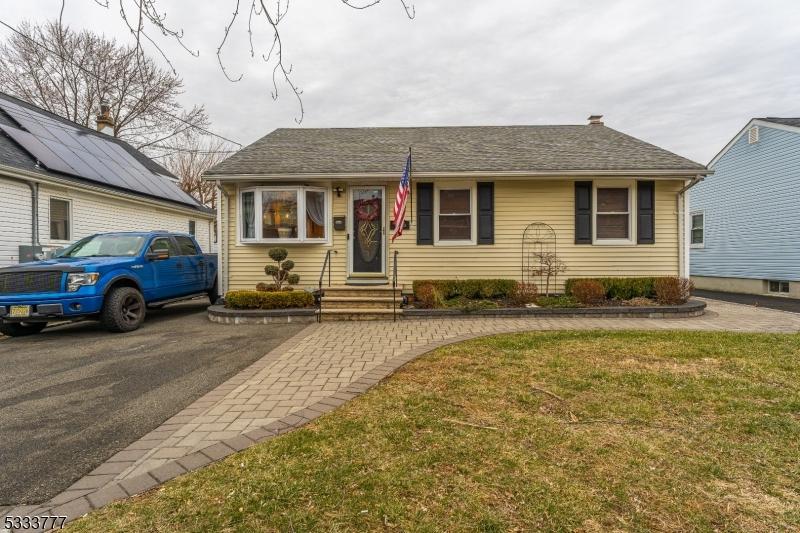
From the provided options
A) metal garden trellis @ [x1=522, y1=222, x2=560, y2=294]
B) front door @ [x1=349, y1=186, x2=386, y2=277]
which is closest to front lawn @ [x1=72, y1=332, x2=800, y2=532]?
metal garden trellis @ [x1=522, y1=222, x2=560, y2=294]

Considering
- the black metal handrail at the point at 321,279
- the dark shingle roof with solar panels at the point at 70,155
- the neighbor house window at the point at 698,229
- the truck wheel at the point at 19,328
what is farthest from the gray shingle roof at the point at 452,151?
the neighbor house window at the point at 698,229

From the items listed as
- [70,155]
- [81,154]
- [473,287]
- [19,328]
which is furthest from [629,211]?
[81,154]

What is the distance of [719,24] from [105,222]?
16.5 meters

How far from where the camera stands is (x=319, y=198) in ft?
30.6

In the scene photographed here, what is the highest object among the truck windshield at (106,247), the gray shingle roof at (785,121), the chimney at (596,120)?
the chimney at (596,120)

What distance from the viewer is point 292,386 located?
154 inches

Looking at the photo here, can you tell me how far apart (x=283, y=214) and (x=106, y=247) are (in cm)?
355

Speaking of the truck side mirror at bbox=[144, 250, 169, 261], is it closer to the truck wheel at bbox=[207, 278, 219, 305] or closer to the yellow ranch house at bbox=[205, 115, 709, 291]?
the yellow ranch house at bbox=[205, 115, 709, 291]

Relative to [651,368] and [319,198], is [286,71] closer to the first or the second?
[651,368]

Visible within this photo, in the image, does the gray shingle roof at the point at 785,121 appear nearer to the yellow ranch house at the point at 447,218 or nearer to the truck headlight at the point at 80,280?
the yellow ranch house at the point at 447,218

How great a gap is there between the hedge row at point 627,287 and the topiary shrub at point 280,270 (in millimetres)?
6362

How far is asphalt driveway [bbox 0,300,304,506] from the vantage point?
2.57 m

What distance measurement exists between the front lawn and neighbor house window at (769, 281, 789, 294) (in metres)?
10.7

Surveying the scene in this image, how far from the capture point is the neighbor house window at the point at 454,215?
9445 mm
